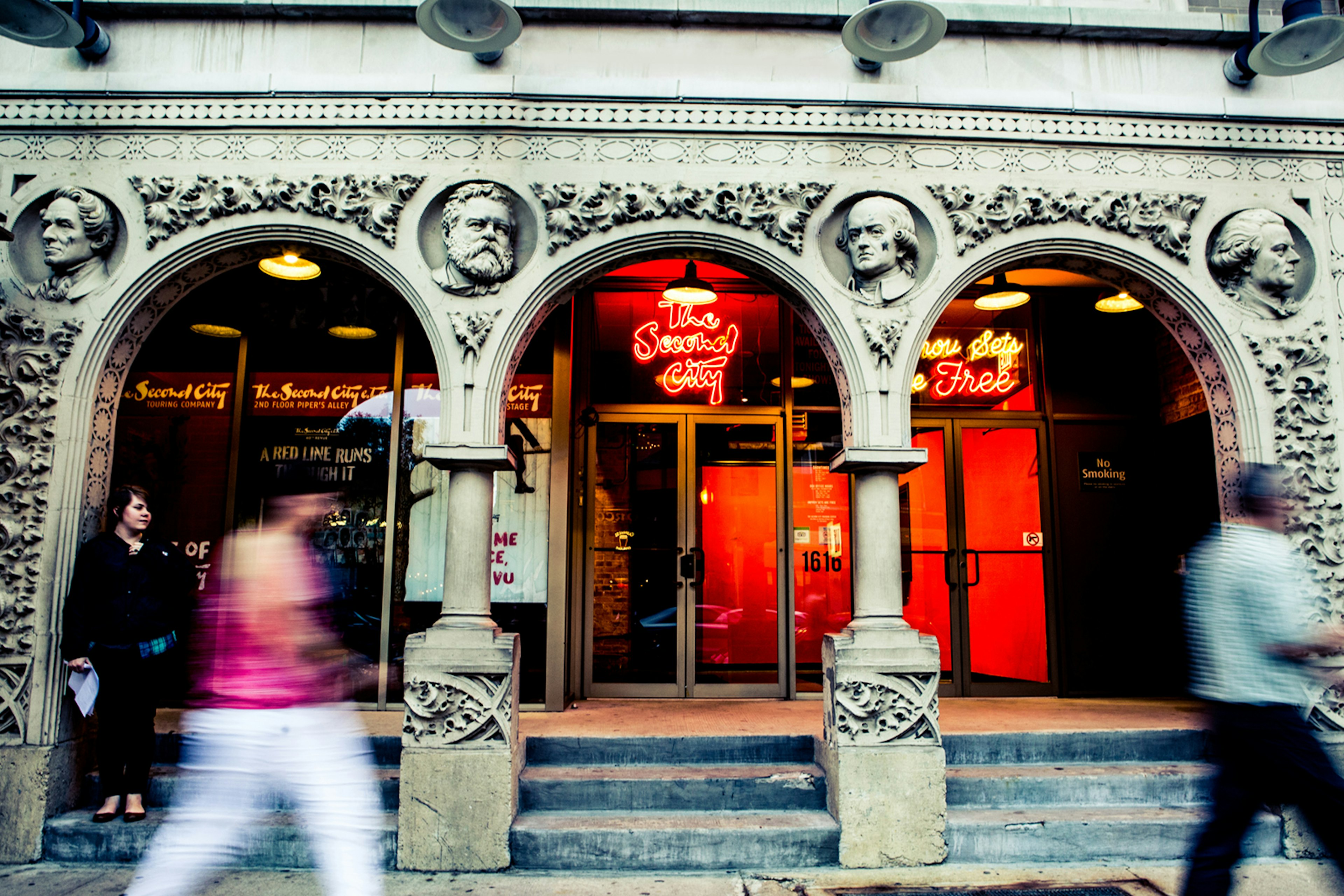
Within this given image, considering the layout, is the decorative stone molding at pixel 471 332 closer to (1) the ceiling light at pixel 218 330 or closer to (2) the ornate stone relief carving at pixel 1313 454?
(1) the ceiling light at pixel 218 330

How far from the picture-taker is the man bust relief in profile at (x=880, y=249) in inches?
204

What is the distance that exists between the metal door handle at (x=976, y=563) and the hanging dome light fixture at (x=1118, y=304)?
102 inches

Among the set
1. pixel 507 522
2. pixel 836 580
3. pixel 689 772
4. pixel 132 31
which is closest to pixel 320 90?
pixel 132 31

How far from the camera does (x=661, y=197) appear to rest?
529 cm

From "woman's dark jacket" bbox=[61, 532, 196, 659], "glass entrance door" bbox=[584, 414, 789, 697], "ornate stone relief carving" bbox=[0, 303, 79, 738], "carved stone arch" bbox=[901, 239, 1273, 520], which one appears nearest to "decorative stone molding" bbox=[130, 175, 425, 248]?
"ornate stone relief carving" bbox=[0, 303, 79, 738]

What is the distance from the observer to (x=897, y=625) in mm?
4988

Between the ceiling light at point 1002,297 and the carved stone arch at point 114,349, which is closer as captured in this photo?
the carved stone arch at point 114,349

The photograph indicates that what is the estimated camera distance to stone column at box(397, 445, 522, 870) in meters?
4.57

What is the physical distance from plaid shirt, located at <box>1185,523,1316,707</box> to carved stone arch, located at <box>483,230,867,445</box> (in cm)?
219

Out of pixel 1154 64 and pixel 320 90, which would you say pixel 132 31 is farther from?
pixel 1154 64

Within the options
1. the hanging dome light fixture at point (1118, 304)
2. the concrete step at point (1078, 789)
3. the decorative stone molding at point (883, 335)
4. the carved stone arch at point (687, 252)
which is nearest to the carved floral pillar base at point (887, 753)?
the concrete step at point (1078, 789)

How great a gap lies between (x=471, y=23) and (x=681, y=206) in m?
1.63

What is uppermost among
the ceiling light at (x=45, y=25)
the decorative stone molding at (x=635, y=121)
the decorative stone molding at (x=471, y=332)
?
the ceiling light at (x=45, y=25)

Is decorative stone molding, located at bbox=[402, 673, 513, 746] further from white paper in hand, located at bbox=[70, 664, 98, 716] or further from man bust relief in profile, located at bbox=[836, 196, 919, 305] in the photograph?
man bust relief in profile, located at bbox=[836, 196, 919, 305]
